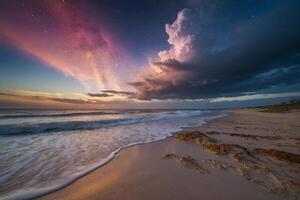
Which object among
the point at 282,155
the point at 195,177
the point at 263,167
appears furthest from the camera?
the point at 282,155

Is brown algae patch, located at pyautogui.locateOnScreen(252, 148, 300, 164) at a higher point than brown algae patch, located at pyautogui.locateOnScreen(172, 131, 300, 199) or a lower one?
higher

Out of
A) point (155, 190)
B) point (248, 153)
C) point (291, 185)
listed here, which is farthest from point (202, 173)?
point (248, 153)

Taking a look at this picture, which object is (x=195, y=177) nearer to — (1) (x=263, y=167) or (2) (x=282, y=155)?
(1) (x=263, y=167)

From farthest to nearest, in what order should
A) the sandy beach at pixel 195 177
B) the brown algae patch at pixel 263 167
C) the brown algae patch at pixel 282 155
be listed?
the brown algae patch at pixel 282 155 → the brown algae patch at pixel 263 167 → the sandy beach at pixel 195 177

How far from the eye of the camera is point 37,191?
312 cm

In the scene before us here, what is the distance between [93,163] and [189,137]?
5333 millimetres

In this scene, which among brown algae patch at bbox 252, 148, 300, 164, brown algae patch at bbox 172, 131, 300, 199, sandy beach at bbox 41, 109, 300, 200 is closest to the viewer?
sandy beach at bbox 41, 109, 300, 200

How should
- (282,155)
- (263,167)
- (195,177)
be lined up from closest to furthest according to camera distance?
(195,177)
(263,167)
(282,155)

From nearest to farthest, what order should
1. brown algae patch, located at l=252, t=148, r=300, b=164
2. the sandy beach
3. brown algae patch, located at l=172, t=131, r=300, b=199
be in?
the sandy beach, brown algae patch, located at l=172, t=131, r=300, b=199, brown algae patch, located at l=252, t=148, r=300, b=164

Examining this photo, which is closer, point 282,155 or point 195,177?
point 195,177

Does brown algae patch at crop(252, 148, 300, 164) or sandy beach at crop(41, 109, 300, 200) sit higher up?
brown algae patch at crop(252, 148, 300, 164)

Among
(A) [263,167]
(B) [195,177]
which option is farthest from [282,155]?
(B) [195,177]

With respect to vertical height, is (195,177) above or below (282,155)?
below

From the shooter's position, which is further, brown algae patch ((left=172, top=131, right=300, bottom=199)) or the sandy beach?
brown algae patch ((left=172, top=131, right=300, bottom=199))
